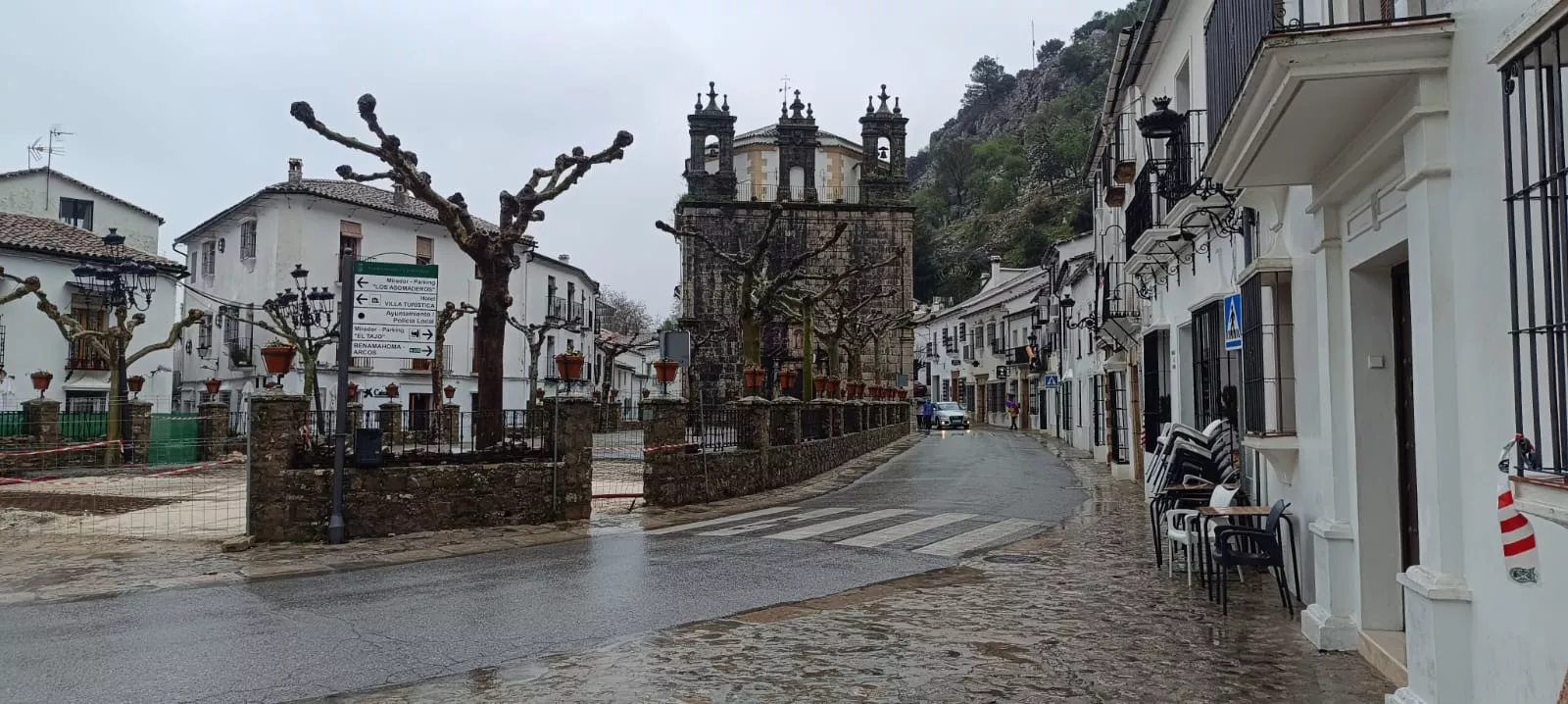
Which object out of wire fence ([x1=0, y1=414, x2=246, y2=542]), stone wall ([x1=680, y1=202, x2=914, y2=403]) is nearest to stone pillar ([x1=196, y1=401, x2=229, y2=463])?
wire fence ([x1=0, y1=414, x2=246, y2=542])

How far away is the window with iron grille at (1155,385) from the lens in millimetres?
14586

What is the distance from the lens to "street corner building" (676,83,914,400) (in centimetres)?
4322

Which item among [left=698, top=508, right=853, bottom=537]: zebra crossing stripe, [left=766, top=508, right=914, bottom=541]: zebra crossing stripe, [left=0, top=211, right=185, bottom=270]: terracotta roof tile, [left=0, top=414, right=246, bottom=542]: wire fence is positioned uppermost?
[left=0, top=211, right=185, bottom=270]: terracotta roof tile

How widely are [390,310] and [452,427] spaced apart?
1549 mm

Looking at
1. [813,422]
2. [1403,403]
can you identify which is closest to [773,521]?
[813,422]

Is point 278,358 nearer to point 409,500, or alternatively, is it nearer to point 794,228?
point 409,500

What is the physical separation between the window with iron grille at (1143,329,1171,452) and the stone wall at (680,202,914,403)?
26494 millimetres

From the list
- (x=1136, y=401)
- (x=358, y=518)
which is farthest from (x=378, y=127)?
(x=1136, y=401)

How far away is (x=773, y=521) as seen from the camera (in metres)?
12.9

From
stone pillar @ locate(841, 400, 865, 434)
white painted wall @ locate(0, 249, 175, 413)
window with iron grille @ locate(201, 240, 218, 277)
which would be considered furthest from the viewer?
window with iron grille @ locate(201, 240, 218, 277)

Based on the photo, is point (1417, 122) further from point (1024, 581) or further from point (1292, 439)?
point (1024, 581)

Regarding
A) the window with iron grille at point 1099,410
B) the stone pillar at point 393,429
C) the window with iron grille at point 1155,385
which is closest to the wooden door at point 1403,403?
the window with iron grille at point 1155,385

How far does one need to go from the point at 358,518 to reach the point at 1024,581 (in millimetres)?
7349

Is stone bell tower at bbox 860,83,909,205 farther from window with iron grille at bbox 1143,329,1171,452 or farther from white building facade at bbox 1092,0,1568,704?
white building facade at bbox 1092,0,1568,704
